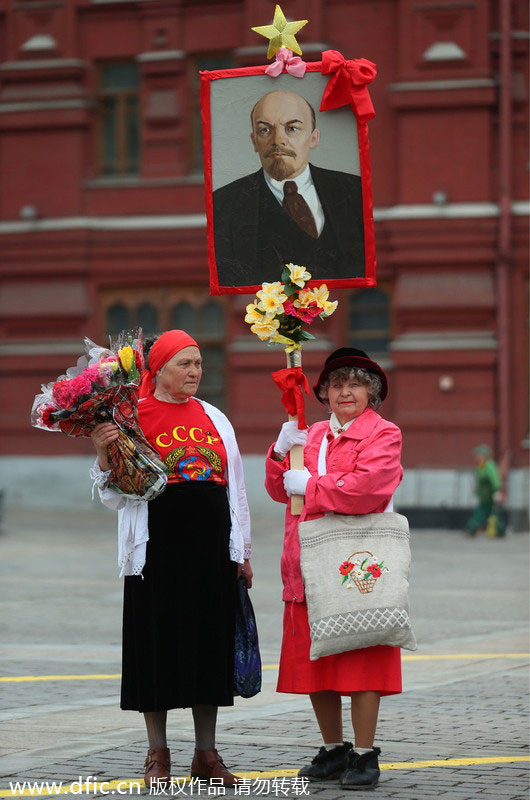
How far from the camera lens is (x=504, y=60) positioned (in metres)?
26.4

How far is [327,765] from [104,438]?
1.68 m

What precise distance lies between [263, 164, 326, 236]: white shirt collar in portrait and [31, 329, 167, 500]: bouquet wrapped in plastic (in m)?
1.06

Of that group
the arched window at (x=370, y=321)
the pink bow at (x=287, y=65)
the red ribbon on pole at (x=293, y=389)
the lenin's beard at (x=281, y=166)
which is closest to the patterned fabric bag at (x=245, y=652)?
the red ribbon on pole at (x=293, y=389)

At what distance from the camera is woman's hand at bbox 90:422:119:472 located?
6.63 meters

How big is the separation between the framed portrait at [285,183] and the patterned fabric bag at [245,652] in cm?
142

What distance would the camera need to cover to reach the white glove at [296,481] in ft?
22.2

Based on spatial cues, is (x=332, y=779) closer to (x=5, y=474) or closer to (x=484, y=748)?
(x=484, y=748)

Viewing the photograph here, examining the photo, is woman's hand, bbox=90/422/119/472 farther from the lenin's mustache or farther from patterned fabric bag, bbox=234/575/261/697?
the lenin's mustache

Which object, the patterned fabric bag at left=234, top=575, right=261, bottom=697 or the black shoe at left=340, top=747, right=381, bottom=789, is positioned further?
the patterned fabric bag at left=234, top=575, right=261, bottom=697

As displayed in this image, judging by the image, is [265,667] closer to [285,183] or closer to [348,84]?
[285,183]

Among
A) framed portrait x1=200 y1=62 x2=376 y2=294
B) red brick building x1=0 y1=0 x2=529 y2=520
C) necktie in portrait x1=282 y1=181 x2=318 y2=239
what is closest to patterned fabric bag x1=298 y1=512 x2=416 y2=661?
framed portrait x1=200 y1=62 x2=376 y2=294

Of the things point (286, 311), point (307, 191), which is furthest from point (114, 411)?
point (307, 191)

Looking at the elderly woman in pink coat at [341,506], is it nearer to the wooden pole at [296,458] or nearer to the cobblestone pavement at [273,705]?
the wooden pole at [296,458]

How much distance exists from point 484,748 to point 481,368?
1914 centimetres
